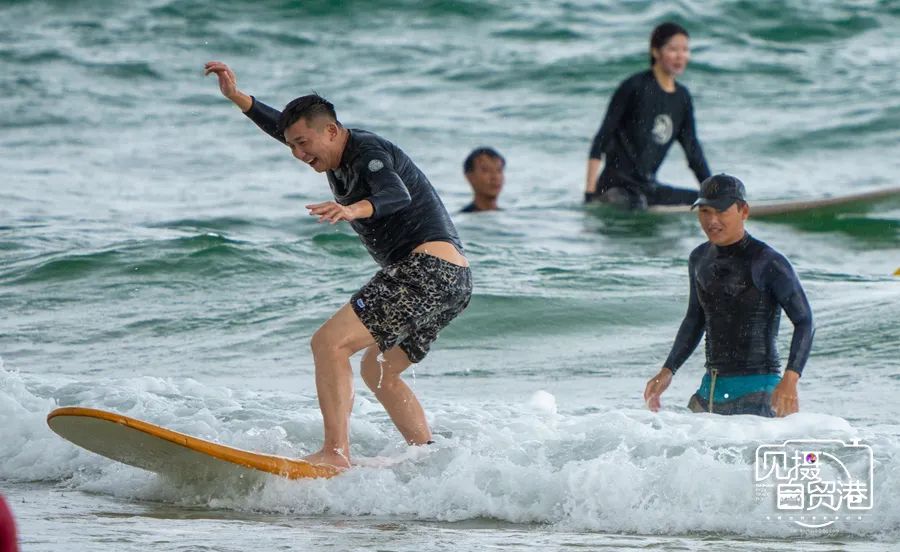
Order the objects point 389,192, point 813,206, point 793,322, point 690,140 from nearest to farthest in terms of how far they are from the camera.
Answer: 1. point 389,192
2. point 793,322
3. point 690,140
4. point 813,206

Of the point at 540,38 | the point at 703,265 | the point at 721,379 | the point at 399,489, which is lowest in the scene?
the point at 399,489

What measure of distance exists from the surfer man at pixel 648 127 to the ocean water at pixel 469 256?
554 millimetres

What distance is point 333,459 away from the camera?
573cm

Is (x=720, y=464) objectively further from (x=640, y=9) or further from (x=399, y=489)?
(x=640, y=9)

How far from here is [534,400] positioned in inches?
284

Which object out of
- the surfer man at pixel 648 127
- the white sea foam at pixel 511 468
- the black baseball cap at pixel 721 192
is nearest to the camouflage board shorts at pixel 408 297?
the white sea foam at pixel 511 468

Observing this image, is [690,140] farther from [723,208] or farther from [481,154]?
[723,208]

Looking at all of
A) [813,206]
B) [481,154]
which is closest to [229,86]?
[481,154]

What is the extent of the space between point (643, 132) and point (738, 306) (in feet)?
21.4

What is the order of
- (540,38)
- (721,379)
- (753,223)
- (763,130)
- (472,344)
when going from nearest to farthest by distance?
(721,379), (472,344), (753,223), (763,130), (540,38)

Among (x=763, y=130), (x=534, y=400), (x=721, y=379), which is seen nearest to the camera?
(x=721, y=379)

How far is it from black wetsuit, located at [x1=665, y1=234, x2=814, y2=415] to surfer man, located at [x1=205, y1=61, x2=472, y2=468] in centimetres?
A: 111

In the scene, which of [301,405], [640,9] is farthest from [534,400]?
[640,9]

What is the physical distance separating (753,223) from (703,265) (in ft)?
28.6
